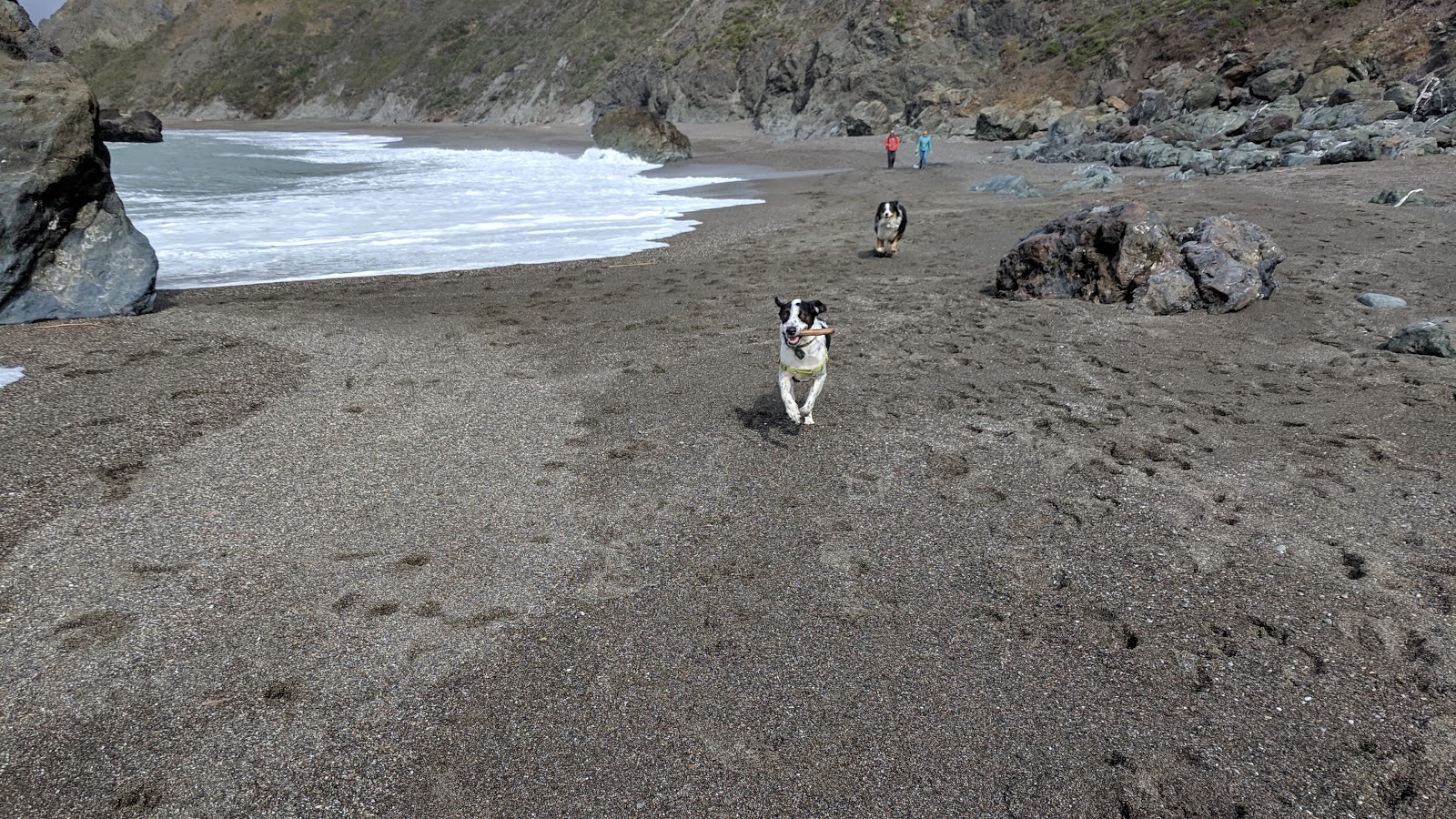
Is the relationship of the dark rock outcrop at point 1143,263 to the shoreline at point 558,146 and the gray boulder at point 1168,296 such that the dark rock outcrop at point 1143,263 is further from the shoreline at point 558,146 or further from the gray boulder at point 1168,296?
the shoreline at point 558,146

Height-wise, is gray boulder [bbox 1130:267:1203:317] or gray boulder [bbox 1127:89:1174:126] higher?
gray boulder [bbox 1127:89:1174:126]

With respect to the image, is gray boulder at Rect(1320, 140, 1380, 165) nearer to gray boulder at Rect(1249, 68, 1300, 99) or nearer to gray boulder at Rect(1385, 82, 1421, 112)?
gray boulder at Rect(1385, 82, 1421, 112)

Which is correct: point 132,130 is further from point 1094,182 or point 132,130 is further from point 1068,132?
point 1094,182

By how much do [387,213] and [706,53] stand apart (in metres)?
43.1

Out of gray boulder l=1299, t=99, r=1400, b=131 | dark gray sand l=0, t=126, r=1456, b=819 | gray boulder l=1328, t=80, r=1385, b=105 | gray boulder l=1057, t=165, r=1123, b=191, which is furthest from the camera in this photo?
gray boulder l=1328, t=80, r=1385, b=105

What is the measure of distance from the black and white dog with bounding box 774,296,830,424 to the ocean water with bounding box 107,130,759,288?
8.03 m

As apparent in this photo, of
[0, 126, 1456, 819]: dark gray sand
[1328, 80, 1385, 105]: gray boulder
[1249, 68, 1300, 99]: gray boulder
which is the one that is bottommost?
[0, 126, 1456, 819]: dark gray sand

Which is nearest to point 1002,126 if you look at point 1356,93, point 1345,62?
point 1345,62

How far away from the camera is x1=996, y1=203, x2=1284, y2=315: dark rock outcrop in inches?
354

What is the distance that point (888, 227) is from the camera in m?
12.1

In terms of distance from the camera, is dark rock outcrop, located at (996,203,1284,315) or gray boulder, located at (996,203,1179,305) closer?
dark rock outcrop, located at (996,203,1284,315)

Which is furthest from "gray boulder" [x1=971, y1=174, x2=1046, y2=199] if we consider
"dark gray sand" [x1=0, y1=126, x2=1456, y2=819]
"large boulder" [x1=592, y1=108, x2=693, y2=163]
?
"large boulder" [x1=592, y1=108, x2=693, y2=163]

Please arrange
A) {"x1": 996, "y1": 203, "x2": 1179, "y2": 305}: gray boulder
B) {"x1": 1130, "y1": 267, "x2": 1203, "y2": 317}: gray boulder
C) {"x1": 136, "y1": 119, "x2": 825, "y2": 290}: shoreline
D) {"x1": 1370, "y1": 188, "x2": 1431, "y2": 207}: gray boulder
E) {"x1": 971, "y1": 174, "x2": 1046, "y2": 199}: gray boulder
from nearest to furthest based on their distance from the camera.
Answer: {"x1": 1130, "y1": 267, "x2": 1203, "y2": 317}: gray boulder, {"x1": 996, "y1": 203, "x2": 1179, "y2": 305}: gray boulder, {"x1": 1370, "y1": 188, "x2": 1431, "y2": 207}: gray boulder, {"x1": 136, "y1": 119, "x2": 825, "y2": 290}: shoreline, {"x1": 971, "y1": 174, "x2": 1046, "y2": 199}: gray boulder

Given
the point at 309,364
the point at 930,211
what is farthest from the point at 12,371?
the point at 930,211
